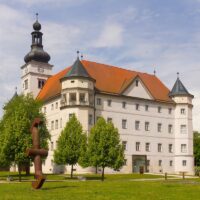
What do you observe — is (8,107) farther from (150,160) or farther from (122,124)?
(150,160)

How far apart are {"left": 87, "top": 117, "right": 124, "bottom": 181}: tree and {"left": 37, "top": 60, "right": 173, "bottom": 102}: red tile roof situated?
19.6m

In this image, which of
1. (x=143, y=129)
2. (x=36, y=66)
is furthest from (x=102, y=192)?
(x=36, y=66)

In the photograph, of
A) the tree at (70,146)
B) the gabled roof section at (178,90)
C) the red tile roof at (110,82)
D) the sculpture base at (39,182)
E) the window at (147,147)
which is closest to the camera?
the sculpture base at (39,182)

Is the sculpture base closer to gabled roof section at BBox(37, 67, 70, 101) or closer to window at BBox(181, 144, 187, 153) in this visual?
gabled roof section at BBox(37, 67, 70, 101)

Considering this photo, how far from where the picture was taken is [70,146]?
153ft

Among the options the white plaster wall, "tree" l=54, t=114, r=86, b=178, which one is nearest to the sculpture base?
"tree" l=54, t=114, r=86, b=178

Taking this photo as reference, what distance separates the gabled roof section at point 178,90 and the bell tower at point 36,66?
75.9 ft

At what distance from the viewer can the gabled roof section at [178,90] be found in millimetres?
70812

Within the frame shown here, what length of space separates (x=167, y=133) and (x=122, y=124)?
9762 millimetres

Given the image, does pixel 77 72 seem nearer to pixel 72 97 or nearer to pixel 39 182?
pixel 72 97

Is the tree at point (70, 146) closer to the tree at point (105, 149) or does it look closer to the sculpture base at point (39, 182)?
the tree at point (105, 149)

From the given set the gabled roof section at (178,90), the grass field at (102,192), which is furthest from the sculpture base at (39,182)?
the gabled roof section at (178,90)

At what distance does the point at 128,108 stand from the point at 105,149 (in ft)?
77.3

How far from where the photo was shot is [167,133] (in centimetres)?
6944
